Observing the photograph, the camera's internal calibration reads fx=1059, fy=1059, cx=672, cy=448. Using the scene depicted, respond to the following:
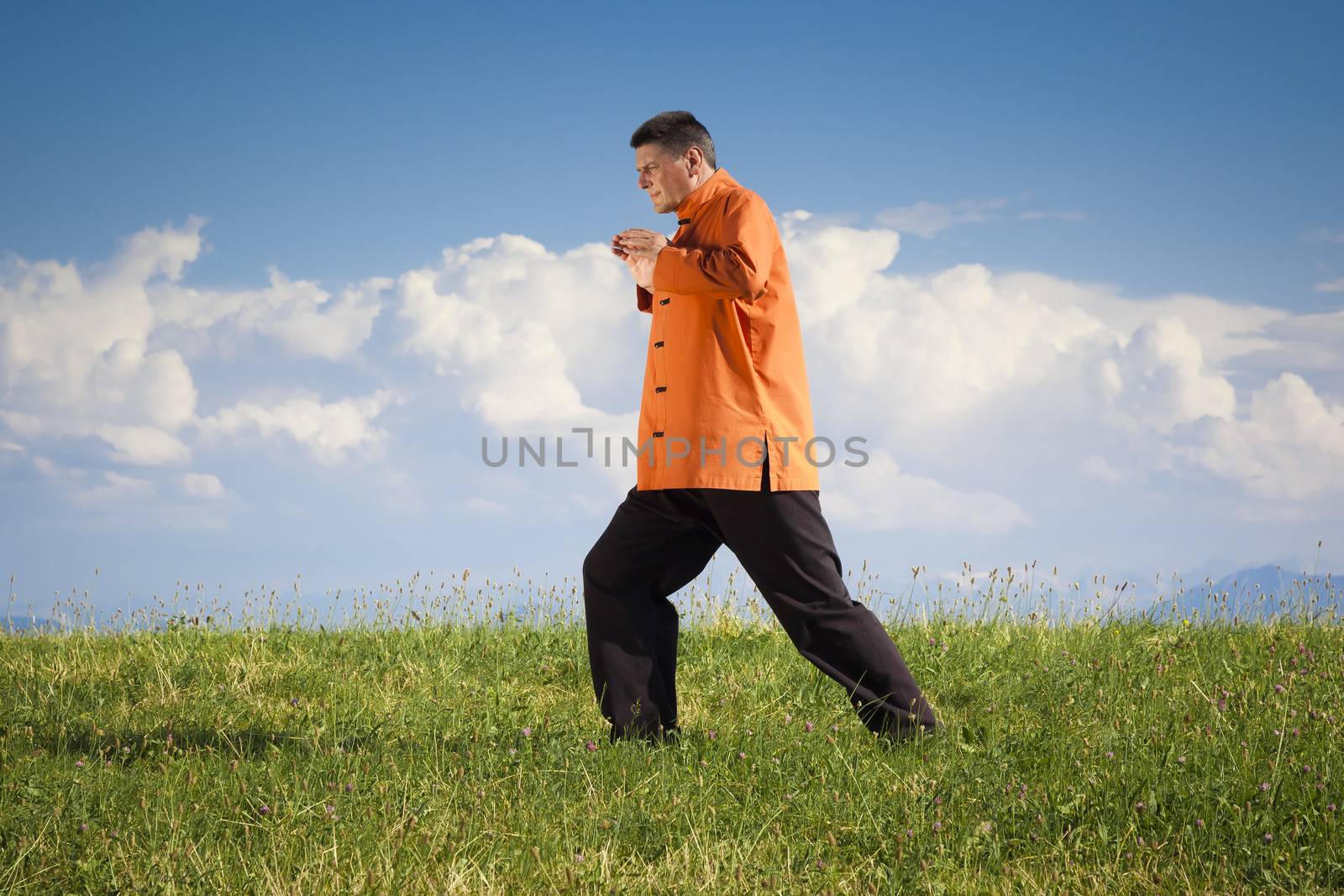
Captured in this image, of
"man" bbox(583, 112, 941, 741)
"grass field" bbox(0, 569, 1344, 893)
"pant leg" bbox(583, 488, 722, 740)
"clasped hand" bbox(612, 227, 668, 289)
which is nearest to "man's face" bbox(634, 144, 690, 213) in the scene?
"man" bbox(583, 112, 941, 741)

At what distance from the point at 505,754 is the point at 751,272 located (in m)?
2.14

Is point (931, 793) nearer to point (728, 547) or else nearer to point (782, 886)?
point (782, 886)

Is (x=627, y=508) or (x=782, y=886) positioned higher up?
(x=627, y=508)

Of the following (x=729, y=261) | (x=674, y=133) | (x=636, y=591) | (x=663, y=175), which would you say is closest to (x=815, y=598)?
(x=636, y=591)

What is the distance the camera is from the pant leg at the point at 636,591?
14.7 feet

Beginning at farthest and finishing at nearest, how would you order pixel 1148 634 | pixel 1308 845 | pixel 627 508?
1. pixel 1148 634
2. pixel 627 508
3. pixel 1308 845

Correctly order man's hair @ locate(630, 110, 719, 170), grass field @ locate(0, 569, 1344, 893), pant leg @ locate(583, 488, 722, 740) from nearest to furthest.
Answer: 1. grass field @ locate(0, 569, 1344, 893)
2. pant leg @ locate(583, 488, 722, 740)
3. man's hair @ locate(630, 110, 719, 170)

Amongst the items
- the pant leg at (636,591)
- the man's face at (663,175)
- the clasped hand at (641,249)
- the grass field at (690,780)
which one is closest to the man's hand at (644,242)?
the clasped hand at (641,249)

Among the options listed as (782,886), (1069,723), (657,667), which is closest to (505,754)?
(657,667)

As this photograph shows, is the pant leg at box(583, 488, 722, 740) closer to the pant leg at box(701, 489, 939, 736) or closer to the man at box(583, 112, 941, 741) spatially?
the man at box(583, 112, 941, 741)

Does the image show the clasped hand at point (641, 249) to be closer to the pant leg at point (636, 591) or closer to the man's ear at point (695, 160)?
the man's ear at point (695, 160)

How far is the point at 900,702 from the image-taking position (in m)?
4.30

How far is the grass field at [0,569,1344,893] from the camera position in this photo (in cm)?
326

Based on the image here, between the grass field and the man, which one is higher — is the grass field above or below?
below
